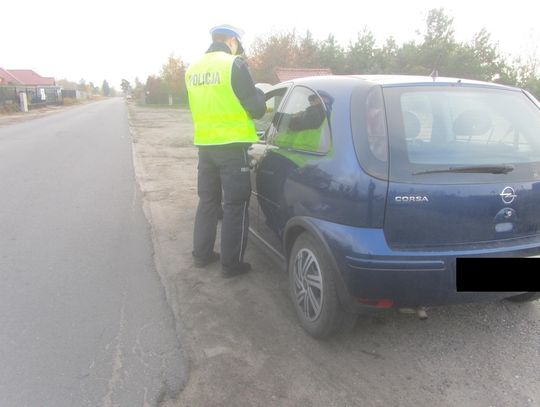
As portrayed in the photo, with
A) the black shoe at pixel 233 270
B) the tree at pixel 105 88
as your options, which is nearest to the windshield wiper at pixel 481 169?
the black shoe at pixel 233 270

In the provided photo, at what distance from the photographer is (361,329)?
3174 mm

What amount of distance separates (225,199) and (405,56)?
1021 inches

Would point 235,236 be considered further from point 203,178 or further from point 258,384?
point 258,384

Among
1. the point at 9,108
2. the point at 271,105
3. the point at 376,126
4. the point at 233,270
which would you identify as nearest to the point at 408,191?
the point at 376,126

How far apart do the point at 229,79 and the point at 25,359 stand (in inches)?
95.8

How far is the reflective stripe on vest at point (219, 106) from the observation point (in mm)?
3660

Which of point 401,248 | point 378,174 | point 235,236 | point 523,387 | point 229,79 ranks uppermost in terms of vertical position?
point 229,79

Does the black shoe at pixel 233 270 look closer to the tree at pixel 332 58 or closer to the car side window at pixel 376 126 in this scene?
the car side window at pixel 376 126

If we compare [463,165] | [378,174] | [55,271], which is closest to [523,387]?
[463,165]

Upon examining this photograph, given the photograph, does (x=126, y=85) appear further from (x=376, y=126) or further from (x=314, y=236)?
(x=376, y=126)

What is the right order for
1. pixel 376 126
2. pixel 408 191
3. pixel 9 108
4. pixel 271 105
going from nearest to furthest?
pixel 408 191
pixel 376 126
pixel 271 105
pixel 9 108

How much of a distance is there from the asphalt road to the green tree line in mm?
20604

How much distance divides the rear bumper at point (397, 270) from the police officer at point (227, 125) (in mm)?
1407

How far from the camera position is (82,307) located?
11.5 ft
